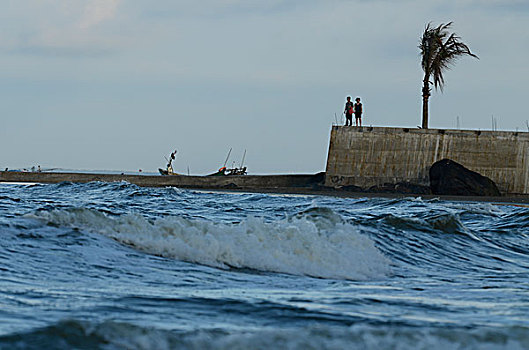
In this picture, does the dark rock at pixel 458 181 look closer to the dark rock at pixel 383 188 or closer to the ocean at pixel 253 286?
the dark rock at pixel 383 188

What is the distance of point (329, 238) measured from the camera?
8102 millimetres

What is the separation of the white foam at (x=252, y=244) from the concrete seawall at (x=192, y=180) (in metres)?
22.8

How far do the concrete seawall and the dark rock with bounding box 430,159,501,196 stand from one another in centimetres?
571

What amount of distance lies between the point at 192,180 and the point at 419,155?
10536 millimetres

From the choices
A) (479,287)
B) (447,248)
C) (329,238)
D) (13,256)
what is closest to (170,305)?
(13,256)

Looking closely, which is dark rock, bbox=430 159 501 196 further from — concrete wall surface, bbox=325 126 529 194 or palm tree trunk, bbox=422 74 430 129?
palm tree trunk, bbox=422 74 430 129

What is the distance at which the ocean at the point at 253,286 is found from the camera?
349cm

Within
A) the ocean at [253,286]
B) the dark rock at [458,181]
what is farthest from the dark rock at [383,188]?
the ocean at [253,286]

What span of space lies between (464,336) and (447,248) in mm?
5896

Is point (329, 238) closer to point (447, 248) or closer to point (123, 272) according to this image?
point (447, 248)

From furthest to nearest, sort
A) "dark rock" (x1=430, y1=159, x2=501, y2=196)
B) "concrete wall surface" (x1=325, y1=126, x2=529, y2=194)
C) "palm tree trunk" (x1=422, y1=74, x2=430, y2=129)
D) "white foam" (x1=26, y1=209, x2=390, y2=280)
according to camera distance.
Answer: "palm tree trunk" (x1=422, y1=74, x2=430, y2=129), "concrete wall surface" (x1=325, y1=126, x2=529, y2=194), "dark rock" (x1=430, y1=159, x2=501, y2=196), "white foam" (x1=26, y1=209, x2=390, y2=280)

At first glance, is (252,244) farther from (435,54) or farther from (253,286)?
(435,54)

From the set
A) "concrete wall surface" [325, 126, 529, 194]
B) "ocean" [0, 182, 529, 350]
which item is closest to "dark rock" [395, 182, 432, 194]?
"concrete wall surface" [325, 126, 529, 194]

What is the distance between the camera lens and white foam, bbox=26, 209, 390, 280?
22.1ft
